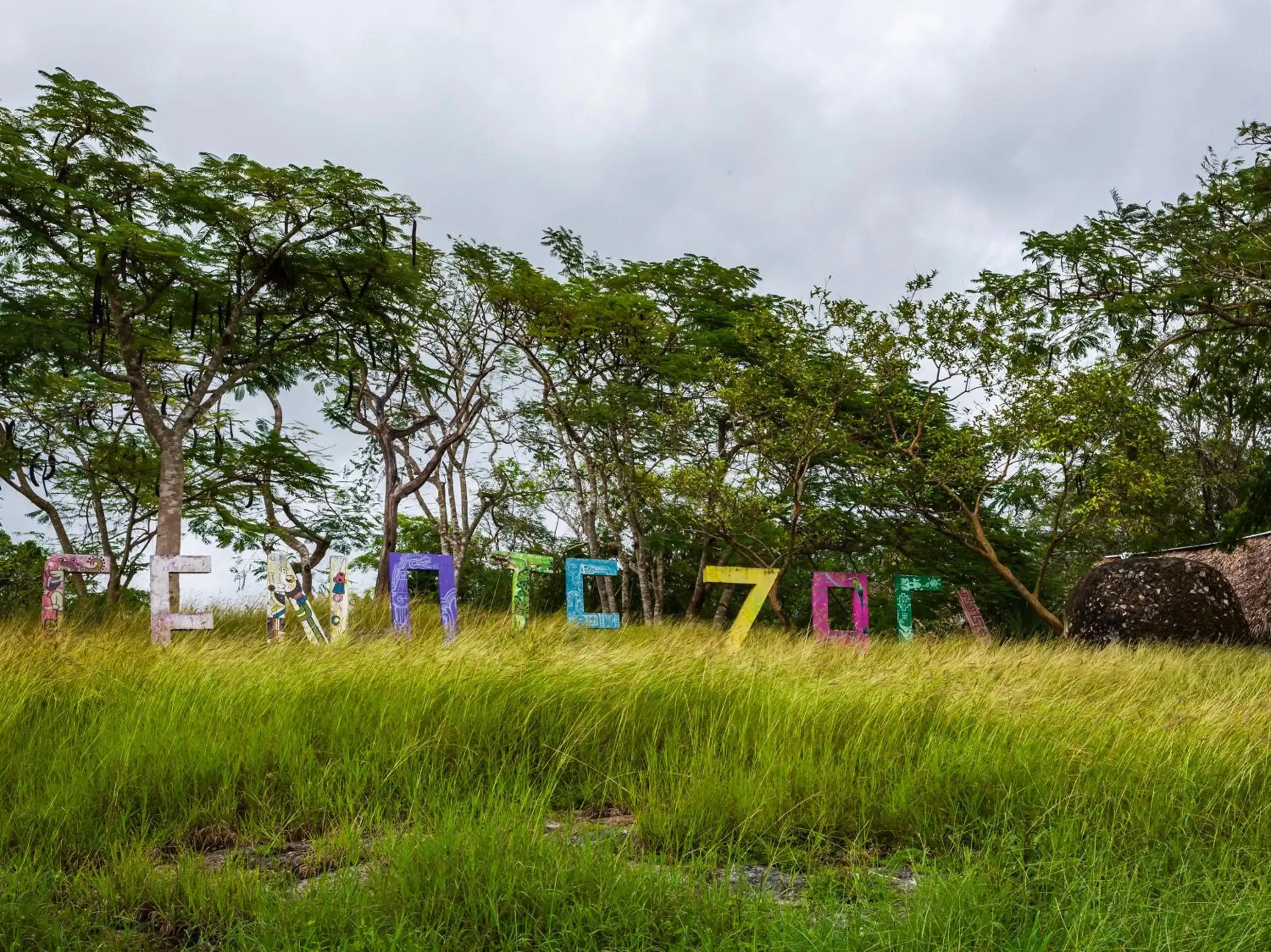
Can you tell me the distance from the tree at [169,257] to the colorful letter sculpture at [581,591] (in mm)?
4635

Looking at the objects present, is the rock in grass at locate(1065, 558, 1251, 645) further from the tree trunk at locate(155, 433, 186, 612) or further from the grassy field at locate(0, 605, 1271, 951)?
the tree trunk at locate(155, 433, 186, 612)

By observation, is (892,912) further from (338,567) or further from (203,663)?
(338,567)

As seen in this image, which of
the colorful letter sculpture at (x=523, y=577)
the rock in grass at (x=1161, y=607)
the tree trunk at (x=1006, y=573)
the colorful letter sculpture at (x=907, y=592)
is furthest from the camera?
the tree trunk at (x=1006, y=573)

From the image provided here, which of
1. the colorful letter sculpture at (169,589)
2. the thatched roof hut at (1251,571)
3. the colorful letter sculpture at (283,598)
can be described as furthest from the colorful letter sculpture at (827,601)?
the colorful letter sculpture at (169,589)

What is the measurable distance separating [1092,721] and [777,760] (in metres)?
2.23

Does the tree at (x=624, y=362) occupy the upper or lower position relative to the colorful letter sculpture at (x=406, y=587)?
upper

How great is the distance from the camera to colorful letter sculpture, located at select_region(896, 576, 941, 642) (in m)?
12.8

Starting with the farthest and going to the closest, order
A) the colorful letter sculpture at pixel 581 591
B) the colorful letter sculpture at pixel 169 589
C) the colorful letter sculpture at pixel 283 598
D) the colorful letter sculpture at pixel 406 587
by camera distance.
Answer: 1. the colorful letter sculpture at pixel 581 591
2. the colorful letter sculpture at pixel 406 587
3. the colorful letter sculpture at pixel 283 598
4. the colorful letter sculpture at pixel 169 589

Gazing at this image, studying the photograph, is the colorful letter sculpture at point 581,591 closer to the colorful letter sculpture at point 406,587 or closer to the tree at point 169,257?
the colorful letter sculpture at point 406,587

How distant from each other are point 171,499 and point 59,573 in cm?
242

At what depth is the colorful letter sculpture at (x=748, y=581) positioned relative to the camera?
10.7 m

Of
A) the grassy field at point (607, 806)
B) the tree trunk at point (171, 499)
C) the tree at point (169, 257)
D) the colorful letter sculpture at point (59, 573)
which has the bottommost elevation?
the grassy field at point (607, 806)

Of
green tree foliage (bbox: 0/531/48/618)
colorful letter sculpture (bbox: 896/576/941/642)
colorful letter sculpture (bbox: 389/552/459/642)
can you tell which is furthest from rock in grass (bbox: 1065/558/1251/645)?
green tree foliage (bbox: 0/531/48/618)

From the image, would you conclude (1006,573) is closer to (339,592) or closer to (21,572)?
(339,592)
